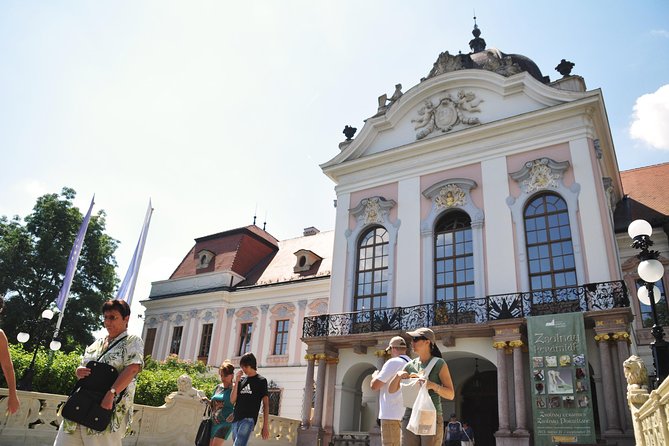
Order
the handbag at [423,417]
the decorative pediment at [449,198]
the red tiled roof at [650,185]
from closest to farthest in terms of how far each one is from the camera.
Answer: the handbag at [423,417] → the decorative pediment at [449,198] → the red tiled roof at [650,185]

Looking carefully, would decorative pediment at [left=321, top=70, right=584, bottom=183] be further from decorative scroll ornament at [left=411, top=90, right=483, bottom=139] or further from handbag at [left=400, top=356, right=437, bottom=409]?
handbag at [left=400, top=356, right=437, bottom=409]

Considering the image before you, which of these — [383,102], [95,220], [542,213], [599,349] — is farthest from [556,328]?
[95,220]

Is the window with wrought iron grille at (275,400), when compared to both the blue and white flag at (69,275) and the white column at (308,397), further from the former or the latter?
the blue and white flag at (69,275)

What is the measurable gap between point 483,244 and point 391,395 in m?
11.9

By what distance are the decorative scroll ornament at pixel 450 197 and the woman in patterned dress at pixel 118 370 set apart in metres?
14.1

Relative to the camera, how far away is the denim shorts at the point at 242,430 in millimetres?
5699

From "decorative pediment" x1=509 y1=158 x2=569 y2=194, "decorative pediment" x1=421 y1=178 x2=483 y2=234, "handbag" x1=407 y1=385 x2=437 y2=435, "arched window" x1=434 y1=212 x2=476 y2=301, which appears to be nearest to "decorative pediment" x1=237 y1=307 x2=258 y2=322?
"decorative pediment" x1=421 y1=178 x2=483 y2=234

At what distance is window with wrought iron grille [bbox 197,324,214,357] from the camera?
86.5 ft

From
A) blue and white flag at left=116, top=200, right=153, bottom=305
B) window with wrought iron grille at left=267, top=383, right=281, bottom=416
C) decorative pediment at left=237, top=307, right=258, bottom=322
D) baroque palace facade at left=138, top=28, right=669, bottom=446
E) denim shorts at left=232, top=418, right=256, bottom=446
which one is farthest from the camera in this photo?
decorative pediment at left=237, top=307, right=258, bottom=322

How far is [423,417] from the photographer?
4.13 meters

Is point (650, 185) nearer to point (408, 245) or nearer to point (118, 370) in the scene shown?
point (408, 245)

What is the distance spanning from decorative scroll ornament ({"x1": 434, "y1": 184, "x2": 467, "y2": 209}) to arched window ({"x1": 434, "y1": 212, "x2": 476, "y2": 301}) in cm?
46

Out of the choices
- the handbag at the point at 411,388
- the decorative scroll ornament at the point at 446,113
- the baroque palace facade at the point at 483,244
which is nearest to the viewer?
the handbag at the point at 411,388

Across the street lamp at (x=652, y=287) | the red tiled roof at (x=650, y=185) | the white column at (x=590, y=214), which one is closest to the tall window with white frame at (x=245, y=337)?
the white column at (x=590, y=214)
